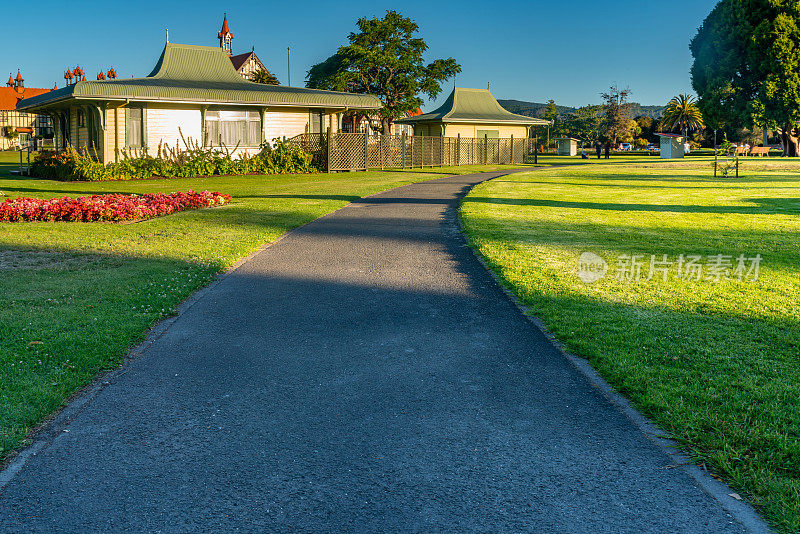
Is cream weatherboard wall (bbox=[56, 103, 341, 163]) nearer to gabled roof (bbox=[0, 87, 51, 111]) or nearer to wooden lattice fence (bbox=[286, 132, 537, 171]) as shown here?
wooden lattice fence (bbox=[286, 132, 537, 171])

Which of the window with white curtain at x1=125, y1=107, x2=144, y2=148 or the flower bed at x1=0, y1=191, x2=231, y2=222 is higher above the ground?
the window with white curtain at x1=125, y1=107, x2=144, y2=148

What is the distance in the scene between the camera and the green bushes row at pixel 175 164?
Answer: 27.4 meters

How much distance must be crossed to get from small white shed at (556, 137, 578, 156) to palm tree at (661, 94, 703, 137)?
2488cm

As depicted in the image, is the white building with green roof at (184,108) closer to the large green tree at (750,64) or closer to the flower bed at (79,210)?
the flower bed at (79,210)

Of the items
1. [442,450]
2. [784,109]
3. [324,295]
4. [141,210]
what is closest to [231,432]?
[442,450]

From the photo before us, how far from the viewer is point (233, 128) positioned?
31281 millimetres

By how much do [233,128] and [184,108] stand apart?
248 centimetres

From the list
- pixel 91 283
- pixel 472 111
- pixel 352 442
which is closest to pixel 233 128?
pixel 472 111

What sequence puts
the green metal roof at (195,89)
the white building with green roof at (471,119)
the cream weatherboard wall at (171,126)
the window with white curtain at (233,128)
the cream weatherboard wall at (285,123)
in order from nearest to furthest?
the green metal roof at (195,89), the cream weatherboard wall at (171,126), the window with white curtain at (233,128), the cream weatherboard wall at (285,123), the white building with green roof at (471,119)

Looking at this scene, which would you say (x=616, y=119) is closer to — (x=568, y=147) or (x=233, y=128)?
(x=568, y=147)

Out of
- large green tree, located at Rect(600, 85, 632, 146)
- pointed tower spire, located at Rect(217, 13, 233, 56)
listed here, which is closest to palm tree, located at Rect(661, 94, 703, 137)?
large green tree, located at Rect(600, 85, 632, 146)

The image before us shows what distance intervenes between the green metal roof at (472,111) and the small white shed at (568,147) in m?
22.7

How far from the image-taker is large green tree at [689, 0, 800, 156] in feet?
137

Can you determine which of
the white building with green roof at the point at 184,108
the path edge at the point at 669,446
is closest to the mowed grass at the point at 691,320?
the path edge at the point at 669,446
